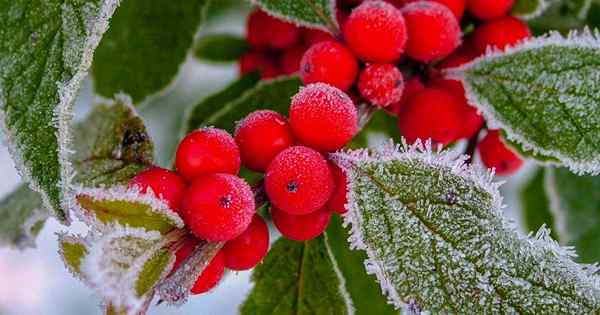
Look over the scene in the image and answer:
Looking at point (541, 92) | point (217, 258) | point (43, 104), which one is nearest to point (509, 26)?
point (541, 92)

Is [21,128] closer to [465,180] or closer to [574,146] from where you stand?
[465,180]

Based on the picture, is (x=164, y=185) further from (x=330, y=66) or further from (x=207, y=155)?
(x=330, y=66)

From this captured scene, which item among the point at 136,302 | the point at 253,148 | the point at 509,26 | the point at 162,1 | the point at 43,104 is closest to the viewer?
the point at 136,302

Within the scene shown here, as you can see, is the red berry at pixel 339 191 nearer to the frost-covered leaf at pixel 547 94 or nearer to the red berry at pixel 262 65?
the frost-covered leaf at pixel 547 94

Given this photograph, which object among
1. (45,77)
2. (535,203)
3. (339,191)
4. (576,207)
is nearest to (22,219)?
(45,77)

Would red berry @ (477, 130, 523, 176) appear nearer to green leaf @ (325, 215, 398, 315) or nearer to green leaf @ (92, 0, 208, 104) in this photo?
green leaf @ (325, 215, 398, 315)
